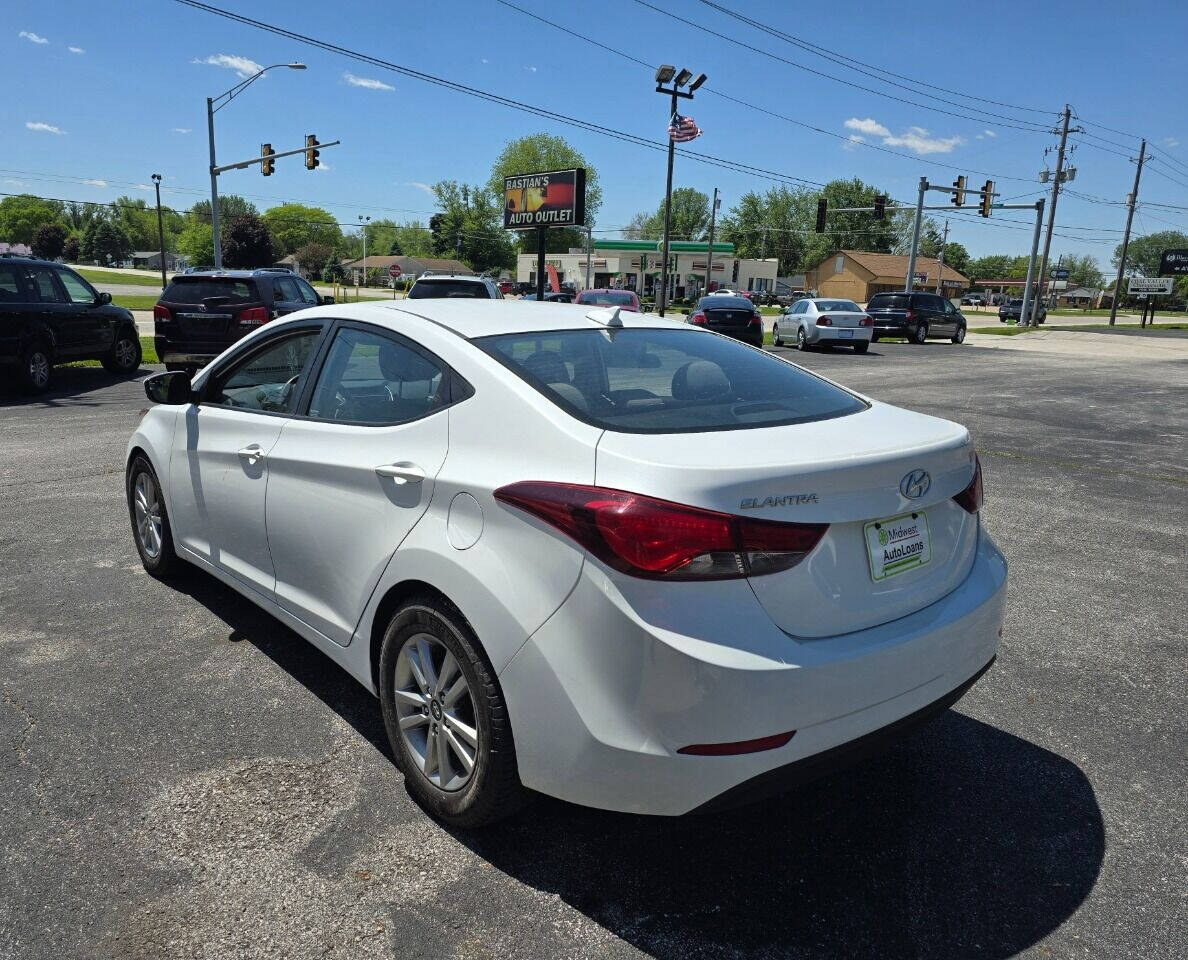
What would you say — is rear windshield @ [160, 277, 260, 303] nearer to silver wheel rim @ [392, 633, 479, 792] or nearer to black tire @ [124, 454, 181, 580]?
black tire @ [124, 454, 181, 580]

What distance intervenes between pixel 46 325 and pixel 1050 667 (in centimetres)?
1322

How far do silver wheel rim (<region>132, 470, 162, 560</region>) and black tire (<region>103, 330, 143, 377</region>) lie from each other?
35.9ft

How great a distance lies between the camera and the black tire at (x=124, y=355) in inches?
569

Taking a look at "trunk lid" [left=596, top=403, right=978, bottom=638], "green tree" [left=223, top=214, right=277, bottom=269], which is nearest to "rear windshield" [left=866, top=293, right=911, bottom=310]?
"trunk lid" [left=596, top=403, right=978, bottom=638]

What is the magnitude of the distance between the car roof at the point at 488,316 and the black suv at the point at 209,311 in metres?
10.2

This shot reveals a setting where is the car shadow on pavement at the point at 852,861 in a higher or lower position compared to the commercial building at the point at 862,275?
lower

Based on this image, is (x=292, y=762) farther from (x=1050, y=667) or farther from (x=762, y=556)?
(x=1050, y=667)

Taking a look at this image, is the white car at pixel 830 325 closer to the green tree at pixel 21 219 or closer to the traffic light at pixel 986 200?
the traffic light at pixel 986 200

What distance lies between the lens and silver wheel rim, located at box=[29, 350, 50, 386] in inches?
480

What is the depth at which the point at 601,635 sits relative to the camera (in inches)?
85.2

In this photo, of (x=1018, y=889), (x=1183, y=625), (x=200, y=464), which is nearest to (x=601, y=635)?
(x=1018, y=889)

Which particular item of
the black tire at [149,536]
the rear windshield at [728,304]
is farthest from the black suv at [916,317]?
the black tire at [149,536]

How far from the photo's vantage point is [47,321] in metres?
12.5

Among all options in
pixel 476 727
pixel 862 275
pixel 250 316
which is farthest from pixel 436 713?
pixel 862 275
